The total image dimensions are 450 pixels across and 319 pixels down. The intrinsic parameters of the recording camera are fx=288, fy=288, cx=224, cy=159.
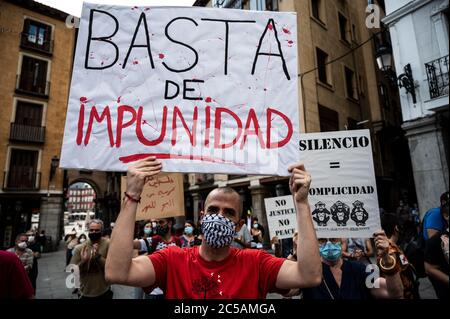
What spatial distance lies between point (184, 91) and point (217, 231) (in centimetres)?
83

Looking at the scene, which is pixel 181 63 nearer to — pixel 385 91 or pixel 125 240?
pixel 125 240

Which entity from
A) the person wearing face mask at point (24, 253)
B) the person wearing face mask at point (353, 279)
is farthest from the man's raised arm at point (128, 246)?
the person wearing face mask at point (24, 253)

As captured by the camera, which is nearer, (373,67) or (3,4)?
(373,67)

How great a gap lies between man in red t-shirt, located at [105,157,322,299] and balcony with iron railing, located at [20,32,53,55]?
21.9 m

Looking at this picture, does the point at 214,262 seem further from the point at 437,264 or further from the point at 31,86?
the point at 31,86

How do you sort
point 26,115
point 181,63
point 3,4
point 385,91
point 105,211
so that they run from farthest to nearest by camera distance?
point 105,211
point 26,115
point 3,4
point 385,91
point 181,63

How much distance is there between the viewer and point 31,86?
18.5 m

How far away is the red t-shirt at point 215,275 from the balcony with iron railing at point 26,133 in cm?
2019

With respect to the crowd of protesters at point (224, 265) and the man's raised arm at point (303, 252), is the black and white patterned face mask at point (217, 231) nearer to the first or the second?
the crowd of protesters at point (224, 265)

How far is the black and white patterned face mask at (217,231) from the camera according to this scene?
57.1 inches

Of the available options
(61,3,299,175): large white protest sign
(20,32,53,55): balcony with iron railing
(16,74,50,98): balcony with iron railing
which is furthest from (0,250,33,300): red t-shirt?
(20,32,53,55): balcony with iron railing

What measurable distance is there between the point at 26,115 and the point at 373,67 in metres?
20.5
